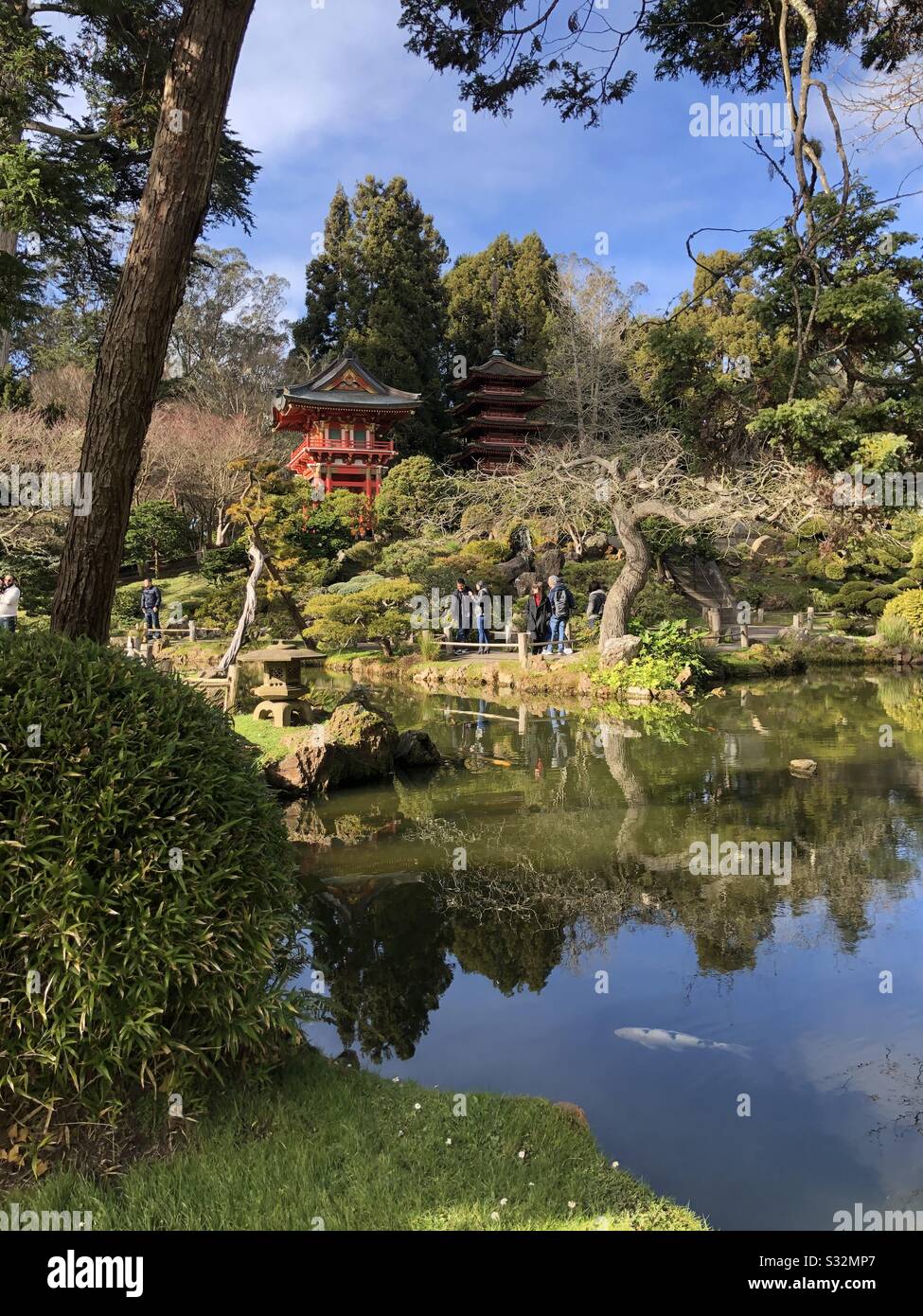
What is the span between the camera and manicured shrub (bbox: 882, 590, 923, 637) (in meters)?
16.5

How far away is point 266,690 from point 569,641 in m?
7.20

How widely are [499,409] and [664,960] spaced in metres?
25.0

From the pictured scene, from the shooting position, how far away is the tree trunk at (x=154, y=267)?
3.24m

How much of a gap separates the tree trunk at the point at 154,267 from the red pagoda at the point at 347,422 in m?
22.2

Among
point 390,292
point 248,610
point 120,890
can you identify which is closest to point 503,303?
point 390,292

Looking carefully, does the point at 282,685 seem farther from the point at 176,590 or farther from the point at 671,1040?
the point at 176,590

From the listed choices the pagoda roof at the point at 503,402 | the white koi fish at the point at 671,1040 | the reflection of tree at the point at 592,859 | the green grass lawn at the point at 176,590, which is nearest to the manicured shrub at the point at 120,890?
the reflection of tree at the point at 592,859

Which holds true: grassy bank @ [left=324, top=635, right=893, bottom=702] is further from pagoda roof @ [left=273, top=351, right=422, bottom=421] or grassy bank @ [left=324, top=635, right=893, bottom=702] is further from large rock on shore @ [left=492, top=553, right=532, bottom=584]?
pagoda roof @ [left=273, top=351, right=422, bottom=421]

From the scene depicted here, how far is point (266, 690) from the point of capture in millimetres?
9562

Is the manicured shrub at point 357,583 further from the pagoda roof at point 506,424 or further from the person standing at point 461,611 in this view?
the pagoda roof at point 506,424

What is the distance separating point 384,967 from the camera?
13.5 ft

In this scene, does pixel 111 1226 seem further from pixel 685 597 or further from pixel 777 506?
pixel 685 597

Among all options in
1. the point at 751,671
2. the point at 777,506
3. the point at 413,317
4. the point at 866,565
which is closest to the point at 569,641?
the point at 751,671

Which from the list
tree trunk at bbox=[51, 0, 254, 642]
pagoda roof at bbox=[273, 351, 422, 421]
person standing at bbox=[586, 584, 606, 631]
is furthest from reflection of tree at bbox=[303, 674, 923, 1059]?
pagoda roof at bbox=[273, 351, 422, 421]
